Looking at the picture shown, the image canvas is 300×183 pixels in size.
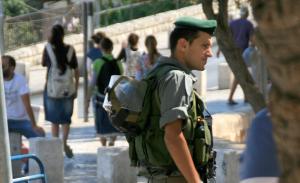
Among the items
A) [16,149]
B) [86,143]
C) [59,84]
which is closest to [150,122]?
[16,149]

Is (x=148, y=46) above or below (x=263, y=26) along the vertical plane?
below

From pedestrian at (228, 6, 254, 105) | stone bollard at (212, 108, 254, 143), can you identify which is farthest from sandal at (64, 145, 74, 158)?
pedestrian at (228, 6, 254, 105)

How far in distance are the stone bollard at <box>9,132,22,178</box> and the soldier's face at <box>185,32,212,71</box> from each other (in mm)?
4321

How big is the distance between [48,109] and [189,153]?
23.7ft

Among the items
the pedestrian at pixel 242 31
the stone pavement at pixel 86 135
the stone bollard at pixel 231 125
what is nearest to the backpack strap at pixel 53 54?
the stone pavement at pixel 86 135

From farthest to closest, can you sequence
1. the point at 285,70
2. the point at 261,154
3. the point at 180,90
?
the point at 180,90, the point at 261,154, the point at 285,70

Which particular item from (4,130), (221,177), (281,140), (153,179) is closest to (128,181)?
(221,177)

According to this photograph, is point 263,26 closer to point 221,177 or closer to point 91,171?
point 221,177

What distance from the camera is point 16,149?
914 cm

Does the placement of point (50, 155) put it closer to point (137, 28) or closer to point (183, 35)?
point (183, 35)

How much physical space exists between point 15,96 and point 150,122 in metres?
5.63

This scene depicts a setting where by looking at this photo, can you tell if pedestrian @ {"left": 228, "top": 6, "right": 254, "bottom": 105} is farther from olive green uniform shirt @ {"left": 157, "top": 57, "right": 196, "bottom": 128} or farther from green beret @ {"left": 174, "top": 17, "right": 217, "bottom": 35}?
olive green uniform shirt @ {"left": 157, "top": 57, "right": 196, "bottom": 128}

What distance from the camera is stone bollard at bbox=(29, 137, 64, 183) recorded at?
8.89 m

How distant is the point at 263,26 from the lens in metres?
2.10
